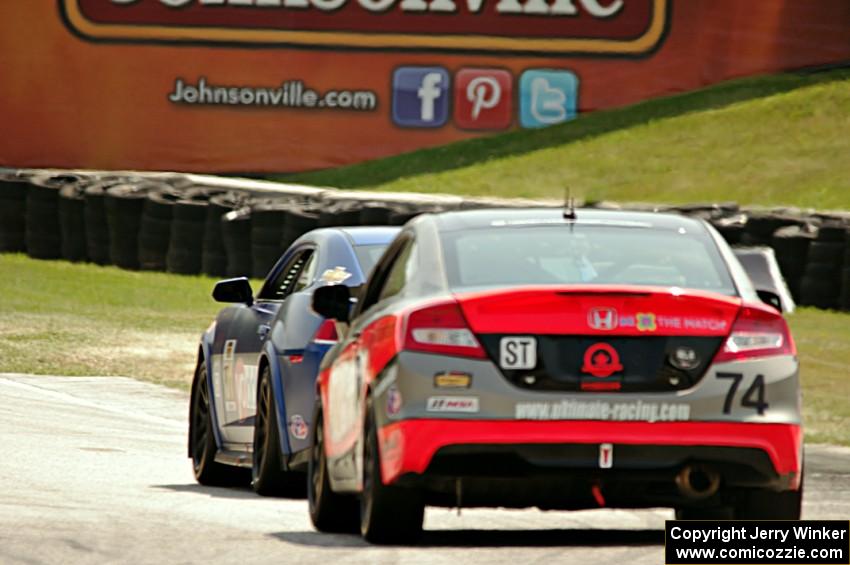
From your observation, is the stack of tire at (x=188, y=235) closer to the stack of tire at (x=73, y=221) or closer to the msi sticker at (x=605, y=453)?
the stack of tire at (x=73, y=221)

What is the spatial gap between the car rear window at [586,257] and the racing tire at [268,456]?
225 cm

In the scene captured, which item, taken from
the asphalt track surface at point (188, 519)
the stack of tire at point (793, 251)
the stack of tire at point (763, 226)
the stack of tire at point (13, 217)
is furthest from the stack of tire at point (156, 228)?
the asphalt track surface at point (188, 519)

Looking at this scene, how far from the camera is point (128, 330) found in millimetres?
22984

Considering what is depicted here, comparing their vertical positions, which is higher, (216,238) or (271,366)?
(271,366)

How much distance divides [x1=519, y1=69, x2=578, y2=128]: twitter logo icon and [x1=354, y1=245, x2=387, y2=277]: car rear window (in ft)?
100

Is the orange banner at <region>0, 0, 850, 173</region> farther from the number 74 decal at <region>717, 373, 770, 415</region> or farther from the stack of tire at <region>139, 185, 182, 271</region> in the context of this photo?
the number 74 decal at <region>717, 373, 770, 415</region>

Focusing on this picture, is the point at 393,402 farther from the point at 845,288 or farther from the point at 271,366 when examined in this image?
the point at 845,288

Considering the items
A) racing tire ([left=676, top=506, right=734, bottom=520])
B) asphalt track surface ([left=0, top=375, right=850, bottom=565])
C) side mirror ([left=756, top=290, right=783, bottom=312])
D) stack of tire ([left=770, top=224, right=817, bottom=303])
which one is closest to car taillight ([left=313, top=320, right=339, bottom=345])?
asphalt track surface ([left=0, top=375, right=850, bottom=565])

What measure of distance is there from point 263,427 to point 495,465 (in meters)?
3.12

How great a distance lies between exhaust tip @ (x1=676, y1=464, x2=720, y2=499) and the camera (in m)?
7.83

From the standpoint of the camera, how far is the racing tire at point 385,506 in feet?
26.4

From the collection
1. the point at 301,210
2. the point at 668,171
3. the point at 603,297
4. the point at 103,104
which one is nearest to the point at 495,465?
the point at 603,297

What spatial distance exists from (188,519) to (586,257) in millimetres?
2165

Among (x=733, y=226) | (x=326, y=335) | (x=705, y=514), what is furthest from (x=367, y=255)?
(x=733, y=226)
